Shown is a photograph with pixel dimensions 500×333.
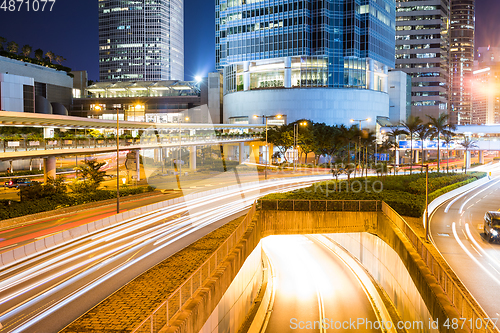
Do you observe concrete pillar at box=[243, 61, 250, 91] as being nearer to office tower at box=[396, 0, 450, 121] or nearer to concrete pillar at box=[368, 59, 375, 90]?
concrete pillar at box=[368, 59, 375, 90]

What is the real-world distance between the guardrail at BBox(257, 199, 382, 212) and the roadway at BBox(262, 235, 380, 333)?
175 inches

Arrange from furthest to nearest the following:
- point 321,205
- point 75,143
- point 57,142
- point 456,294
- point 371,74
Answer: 1. point 371,74
2. point 75,143
3. point 57,142
4. point 321,205
5. point 456,294

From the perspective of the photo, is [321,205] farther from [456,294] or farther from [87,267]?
[87,267]

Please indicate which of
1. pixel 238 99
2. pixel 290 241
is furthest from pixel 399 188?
pixel 238 99

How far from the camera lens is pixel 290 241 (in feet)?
111

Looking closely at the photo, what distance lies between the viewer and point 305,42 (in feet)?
330

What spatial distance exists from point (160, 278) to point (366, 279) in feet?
52.1

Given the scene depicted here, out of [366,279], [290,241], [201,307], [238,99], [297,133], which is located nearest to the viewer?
[201,307]

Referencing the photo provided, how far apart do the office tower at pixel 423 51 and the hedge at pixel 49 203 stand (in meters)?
135

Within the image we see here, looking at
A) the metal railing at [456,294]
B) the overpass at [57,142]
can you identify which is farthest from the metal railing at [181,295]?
the overpass at [57,142]

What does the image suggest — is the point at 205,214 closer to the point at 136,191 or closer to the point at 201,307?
the point at 136,191

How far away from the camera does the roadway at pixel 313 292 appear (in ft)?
66.6

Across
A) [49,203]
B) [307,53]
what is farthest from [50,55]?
[49,203]

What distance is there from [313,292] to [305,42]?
289 feet
